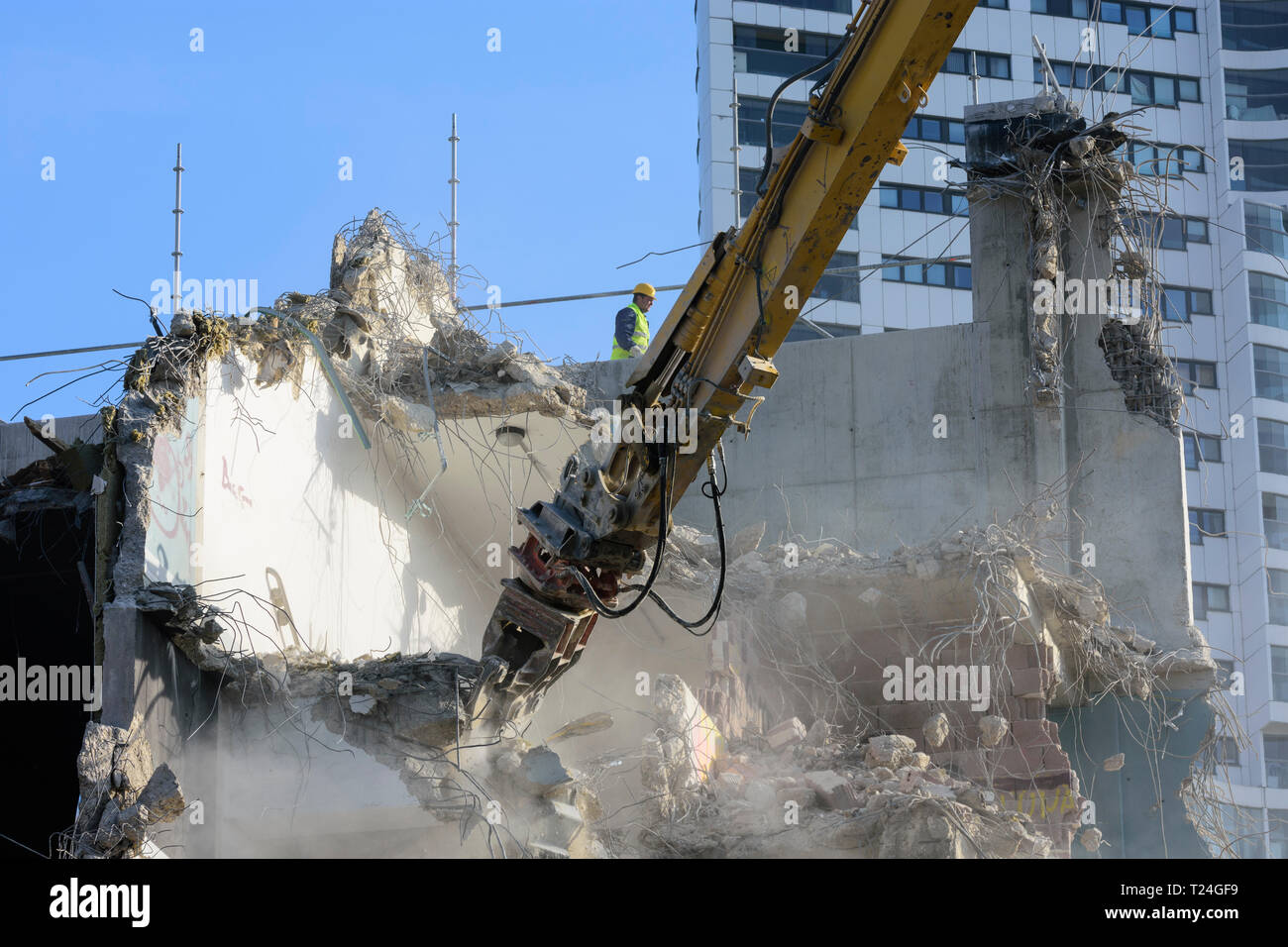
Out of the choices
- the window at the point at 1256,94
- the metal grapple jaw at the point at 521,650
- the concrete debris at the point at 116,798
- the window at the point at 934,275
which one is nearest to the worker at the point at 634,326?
the metal grapple jaw at the point at 521,650

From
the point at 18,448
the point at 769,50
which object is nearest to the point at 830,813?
the point at 18,448

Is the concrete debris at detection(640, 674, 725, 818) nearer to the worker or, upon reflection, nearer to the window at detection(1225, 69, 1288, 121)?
the worker

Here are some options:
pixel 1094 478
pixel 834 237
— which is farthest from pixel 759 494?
pixel 834 237

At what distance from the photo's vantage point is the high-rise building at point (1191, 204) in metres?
41.1

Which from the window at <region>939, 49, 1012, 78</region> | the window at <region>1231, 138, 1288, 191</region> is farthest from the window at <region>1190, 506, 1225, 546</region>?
the window at <region>939, 49, 1012, 78</region>

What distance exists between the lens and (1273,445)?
4356 centimetres

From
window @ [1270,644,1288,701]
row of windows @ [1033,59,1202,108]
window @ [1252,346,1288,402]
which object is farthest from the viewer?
row of windows @ [1033,59,1202,108]

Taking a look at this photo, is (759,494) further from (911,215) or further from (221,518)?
(911,215)

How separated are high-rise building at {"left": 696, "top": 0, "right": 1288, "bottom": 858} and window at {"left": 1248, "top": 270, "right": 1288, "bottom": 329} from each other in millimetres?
55

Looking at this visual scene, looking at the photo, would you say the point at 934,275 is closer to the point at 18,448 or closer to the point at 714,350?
the point at 18,448

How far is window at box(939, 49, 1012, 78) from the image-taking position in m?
44.8

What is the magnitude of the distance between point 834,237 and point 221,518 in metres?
4.15

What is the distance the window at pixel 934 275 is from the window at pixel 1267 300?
7805 mm

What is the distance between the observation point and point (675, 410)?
7754 mm
